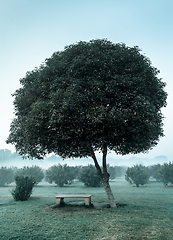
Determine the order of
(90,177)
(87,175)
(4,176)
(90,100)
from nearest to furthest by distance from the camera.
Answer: (90,100) → (90,177) → (87,175) → (4,176)

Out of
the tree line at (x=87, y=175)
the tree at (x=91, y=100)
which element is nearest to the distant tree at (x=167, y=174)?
the tree line at (x=87, y=175)

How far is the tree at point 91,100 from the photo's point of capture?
938 cm

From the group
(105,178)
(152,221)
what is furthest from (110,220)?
(105,178)

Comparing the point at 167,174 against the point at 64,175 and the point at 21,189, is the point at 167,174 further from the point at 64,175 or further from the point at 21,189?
the point at 21,189

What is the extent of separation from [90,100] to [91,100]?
0.06 m

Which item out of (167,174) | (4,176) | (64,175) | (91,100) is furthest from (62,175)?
(91,100)

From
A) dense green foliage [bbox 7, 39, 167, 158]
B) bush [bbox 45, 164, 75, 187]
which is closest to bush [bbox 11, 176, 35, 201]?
dense green foliage [bbox 7, 39, 167, 158]

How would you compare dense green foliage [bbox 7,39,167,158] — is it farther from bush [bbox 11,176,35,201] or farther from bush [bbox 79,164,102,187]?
bush [bbox 79,164,102,187]

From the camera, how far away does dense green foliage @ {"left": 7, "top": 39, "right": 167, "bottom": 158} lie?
369 inches

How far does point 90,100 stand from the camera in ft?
32.1

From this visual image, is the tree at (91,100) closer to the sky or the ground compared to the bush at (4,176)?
closer to the sky

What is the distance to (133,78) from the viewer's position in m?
10.3

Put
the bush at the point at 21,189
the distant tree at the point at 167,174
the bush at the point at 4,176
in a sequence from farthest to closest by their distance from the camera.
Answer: the bush at the point at 4,176 < the distant tree at the point at 167,174 < the bush at the point at 21,189

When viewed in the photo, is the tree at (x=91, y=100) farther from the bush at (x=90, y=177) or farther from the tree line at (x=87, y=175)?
the tree line at (x=87, y=175)
